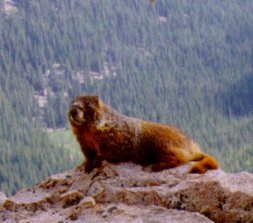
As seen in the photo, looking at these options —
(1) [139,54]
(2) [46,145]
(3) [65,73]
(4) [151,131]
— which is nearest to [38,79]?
(3) [65,73]

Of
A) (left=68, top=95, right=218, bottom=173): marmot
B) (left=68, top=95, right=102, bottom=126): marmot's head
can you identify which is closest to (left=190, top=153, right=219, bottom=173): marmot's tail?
(left=68, top=95, right=218, bottom=173): marmot

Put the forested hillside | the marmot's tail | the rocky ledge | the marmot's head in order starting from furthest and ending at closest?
A: 1. the forested hillside
2. the marmot's head
3. the marmot's tail
4. the rocky ledge

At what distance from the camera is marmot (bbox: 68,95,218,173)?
7.00 metres

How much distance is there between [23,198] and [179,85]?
5516 inches

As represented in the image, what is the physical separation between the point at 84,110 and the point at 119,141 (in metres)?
0.48

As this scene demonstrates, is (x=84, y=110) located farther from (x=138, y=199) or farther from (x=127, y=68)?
(x=127, y=68)

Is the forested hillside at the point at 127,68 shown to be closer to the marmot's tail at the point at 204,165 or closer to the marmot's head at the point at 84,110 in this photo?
the marmot's head at the point at 84,110

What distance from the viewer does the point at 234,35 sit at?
166 metres

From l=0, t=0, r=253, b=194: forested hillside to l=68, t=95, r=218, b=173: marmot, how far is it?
93.3m

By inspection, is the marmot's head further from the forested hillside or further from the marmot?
the forested hillside

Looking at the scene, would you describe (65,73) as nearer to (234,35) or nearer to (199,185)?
(234,35)

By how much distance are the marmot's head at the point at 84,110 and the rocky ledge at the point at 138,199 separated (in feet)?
1.61

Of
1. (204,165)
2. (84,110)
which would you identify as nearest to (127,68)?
(84,110)

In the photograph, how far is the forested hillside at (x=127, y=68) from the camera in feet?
373
